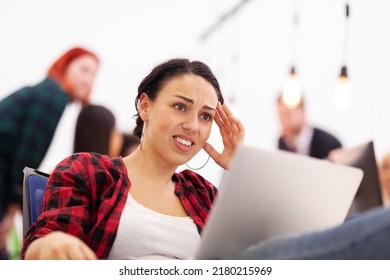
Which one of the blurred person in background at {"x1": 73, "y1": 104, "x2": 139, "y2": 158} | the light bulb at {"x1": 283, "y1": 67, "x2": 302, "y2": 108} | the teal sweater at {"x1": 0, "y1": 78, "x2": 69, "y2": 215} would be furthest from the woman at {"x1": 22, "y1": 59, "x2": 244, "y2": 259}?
the light bulb at {"x1": 283, "y1": 67, "x2": 302, "y2": 108}

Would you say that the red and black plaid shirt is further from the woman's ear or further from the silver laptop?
the silver laptop

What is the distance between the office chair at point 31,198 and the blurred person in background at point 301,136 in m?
3.52

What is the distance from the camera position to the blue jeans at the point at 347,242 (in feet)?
3.03

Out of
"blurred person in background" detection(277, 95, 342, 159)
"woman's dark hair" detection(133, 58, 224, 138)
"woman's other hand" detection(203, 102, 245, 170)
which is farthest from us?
"blurred person in background" detection(277, 95, 342, 159)

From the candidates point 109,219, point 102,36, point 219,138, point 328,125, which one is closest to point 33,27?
point 102,36

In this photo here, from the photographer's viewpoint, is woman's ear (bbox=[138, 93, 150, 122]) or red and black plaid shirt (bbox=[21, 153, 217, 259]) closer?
red and black plaid shirt (bbox=[21, 153, 217, 259])

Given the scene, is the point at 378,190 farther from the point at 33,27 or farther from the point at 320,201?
the point at 33,27

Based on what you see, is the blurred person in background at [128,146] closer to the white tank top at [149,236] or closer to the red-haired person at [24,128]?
the red-haired person at [24,128]

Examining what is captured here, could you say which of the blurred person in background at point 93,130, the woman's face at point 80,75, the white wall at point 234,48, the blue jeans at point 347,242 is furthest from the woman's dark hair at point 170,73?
the white wall at point 234,48

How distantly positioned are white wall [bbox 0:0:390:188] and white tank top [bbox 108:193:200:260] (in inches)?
127

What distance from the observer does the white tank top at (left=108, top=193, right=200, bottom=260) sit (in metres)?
1.55

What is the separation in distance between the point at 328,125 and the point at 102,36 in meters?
2.46

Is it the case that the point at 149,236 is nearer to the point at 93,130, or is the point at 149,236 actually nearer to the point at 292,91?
the point at 93,130

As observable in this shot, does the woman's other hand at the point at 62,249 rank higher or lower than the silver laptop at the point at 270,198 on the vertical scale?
lower
